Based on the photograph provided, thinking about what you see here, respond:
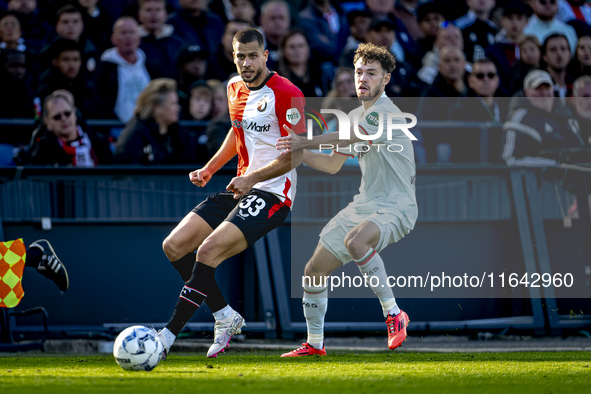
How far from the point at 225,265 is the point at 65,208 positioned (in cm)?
162

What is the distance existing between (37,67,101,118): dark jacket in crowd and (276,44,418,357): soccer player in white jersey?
3.69m

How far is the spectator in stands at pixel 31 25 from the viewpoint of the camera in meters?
9.59

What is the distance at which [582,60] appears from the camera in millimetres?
10531

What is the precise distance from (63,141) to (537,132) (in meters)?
4.91

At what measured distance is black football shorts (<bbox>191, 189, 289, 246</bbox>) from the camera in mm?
5605

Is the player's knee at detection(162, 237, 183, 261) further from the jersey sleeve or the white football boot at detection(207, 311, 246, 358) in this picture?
the jersey sleeve

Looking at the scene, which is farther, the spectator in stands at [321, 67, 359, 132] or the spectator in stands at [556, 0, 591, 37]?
the spectator in stands at [556, 0, 591, 37]

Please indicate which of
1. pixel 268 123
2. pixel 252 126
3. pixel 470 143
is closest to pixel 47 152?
pixel 252 126

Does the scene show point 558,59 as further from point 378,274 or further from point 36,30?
point 36,30

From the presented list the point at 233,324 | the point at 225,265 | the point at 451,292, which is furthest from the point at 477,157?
the point at 233,324

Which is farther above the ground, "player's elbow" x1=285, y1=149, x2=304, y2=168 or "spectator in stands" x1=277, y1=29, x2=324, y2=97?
"spectator in stands" x1=277, y1=29, x2=324, y2=97

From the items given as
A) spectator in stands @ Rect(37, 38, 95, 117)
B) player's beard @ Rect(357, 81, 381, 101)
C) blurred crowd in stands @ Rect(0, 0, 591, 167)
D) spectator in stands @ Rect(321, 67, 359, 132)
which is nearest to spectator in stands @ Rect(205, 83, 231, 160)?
blurred crowd in stands @ Rect(0, 0, 591, 167)

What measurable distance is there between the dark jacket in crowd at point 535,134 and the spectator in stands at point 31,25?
5951mm

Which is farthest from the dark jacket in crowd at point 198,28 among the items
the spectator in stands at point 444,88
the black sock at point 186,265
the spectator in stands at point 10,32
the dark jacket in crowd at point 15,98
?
the black sock at point 186,265
